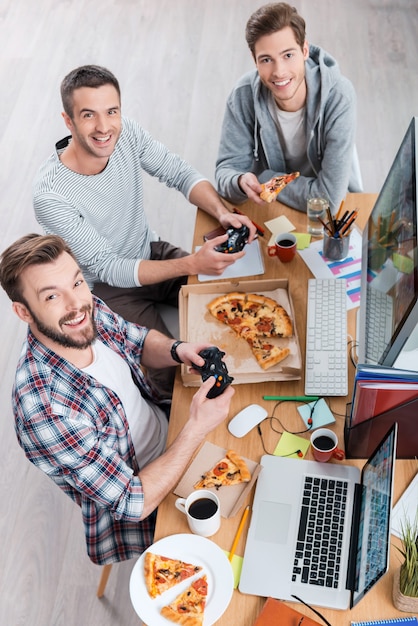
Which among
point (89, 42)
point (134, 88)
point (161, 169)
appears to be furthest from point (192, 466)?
point (89, 42)

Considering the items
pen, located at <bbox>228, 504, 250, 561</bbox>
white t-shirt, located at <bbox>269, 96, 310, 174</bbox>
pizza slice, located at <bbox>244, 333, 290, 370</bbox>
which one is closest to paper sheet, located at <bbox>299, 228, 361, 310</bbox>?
pizza slice, located at <bbox>244, 333, 290, 370</bbox>

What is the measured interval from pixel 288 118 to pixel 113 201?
75 cm

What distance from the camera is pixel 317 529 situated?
1522mm

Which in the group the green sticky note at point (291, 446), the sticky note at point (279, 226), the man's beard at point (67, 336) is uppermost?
the sticky note at point (279, 226)

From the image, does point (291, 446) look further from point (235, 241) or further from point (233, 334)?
point (235, 241)

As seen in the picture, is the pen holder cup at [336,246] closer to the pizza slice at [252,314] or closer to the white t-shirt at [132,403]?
the pizza slice at [252,314]

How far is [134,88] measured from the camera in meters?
4.30

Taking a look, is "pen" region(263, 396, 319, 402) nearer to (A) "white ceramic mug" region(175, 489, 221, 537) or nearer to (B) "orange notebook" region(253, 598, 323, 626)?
(A) "white ceramic mug" region(175, 489, 221, 537)

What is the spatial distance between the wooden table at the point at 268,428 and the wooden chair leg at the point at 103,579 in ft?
2.44

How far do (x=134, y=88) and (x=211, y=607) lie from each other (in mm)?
3703

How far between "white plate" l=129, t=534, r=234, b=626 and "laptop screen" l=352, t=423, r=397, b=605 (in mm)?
301

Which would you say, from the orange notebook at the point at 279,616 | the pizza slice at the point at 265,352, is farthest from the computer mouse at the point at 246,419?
the orange notebook at the point at 279,616

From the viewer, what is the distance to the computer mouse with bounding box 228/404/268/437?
1732 millimetres

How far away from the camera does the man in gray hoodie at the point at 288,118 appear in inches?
85.4
